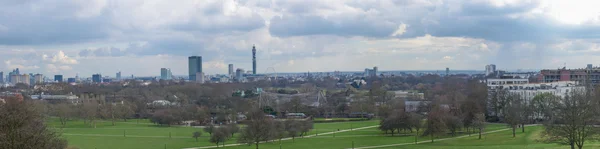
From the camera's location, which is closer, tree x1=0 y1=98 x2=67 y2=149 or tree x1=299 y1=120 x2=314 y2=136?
tree x1=0 y1=98 x2=67 y2=149

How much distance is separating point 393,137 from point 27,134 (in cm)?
3533

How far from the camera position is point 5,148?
86.9ft

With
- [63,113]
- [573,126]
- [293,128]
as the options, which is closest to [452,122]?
[293,128]

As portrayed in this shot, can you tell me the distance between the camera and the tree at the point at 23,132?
1059 inches

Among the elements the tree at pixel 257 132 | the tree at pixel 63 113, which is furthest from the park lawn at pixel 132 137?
the tree at pixel 257 132

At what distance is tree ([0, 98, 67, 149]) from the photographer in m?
26.9

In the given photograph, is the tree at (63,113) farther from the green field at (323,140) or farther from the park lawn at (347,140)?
the park lawn at (347,140)

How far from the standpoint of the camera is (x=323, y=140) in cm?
5394

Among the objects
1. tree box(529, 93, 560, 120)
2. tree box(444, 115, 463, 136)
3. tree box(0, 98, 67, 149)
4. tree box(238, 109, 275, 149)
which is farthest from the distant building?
tree box(0, 98, 67, 149)

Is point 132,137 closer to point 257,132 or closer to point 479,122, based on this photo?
point 257,132

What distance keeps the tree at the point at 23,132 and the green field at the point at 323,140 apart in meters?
20.5

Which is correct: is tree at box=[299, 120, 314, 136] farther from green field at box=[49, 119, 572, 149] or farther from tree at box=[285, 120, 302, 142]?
green field at box=[49, 119, 572, 149]

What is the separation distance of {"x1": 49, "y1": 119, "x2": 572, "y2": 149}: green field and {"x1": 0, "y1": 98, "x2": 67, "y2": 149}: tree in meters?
20.5

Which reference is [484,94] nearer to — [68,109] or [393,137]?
[393,137]
